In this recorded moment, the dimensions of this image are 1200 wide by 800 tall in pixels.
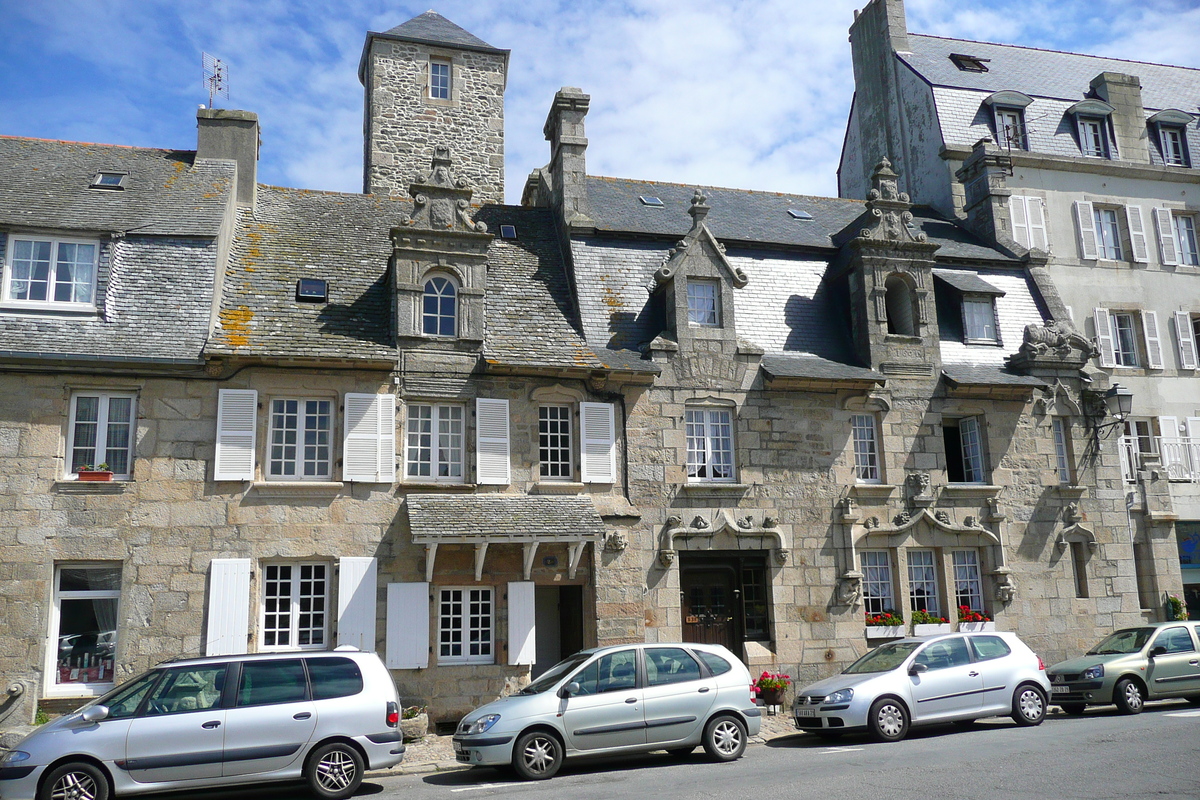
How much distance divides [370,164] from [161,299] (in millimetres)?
9443

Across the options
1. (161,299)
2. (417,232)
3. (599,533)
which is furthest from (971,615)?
(161,299)

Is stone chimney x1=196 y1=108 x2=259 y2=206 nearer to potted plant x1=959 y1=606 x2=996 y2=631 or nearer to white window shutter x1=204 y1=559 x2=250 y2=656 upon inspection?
white window shutter x1=204 y1=559 x2=250 y2=656

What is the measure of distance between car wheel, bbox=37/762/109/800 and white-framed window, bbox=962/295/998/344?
1686cm

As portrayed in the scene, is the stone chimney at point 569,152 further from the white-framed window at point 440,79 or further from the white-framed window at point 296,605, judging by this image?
the white-framed window at point 296,605


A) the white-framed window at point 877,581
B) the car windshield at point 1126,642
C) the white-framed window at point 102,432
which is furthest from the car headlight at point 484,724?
the car windshield at point 1126,642

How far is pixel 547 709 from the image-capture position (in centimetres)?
1070

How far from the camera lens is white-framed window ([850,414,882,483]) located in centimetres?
1778

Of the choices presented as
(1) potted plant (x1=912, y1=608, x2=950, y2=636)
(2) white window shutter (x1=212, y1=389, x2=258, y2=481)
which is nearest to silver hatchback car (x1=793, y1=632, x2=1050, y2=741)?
(1) potted plant (x1=912, y1=608, x2=950, y2=636)

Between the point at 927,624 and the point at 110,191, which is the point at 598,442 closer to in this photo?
the point at 927,624

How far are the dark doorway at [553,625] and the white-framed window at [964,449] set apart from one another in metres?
8.00

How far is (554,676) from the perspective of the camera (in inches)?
450

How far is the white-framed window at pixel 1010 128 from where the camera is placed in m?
24.1

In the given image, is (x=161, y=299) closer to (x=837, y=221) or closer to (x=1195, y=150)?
(x=837, y=221)

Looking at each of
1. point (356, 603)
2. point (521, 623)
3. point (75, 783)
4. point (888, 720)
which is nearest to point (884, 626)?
point (888, 720)
